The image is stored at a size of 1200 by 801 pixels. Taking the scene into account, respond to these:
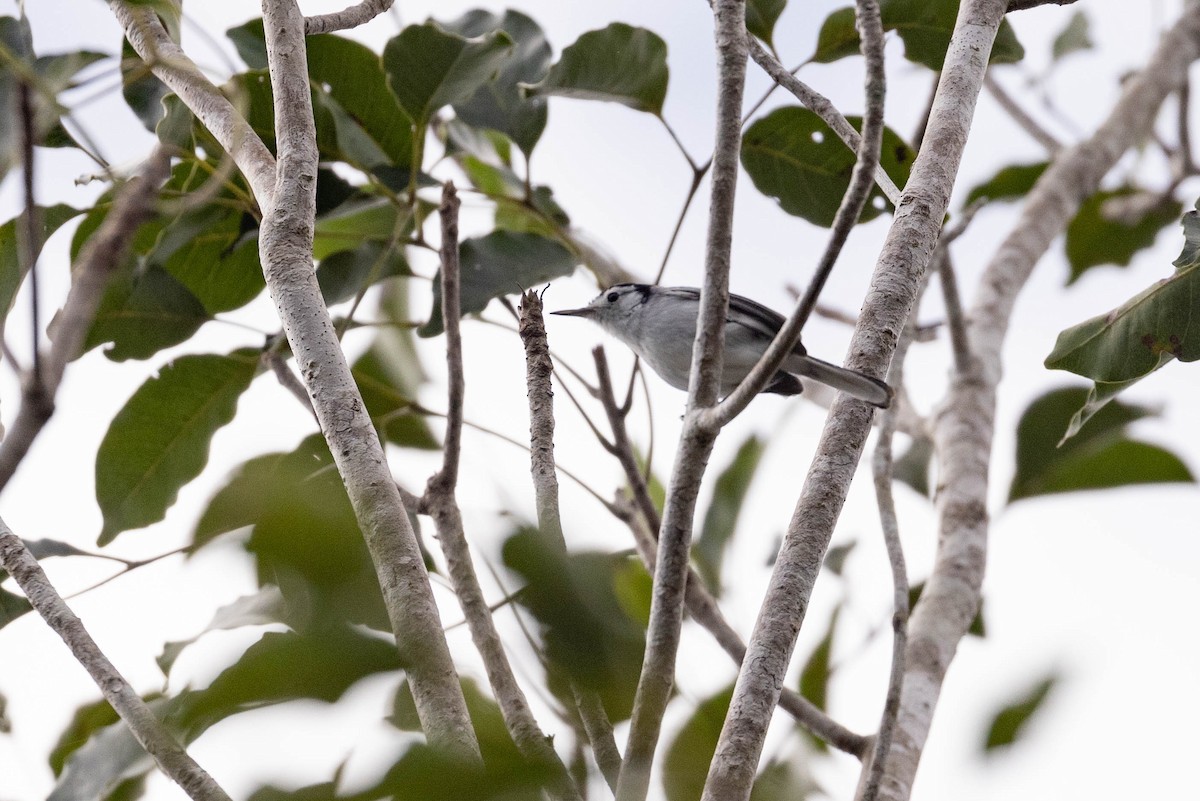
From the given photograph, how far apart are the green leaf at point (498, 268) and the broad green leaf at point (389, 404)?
0.47ft

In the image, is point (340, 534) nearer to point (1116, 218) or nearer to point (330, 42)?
point (330, 42)

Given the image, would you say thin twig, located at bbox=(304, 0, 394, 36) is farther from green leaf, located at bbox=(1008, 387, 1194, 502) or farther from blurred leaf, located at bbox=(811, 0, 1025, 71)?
green leaf, located at bbox=(1008, 387, 1194, 502)

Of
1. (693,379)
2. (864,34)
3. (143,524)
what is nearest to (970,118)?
(864,34)

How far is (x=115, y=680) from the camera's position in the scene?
1.15m

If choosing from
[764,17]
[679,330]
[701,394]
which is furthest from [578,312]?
[701,394]

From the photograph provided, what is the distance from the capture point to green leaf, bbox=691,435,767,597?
248cm

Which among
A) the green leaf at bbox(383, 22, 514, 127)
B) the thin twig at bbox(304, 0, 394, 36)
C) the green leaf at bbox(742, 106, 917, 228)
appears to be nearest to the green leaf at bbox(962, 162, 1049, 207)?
the green leaf at bbox(742, 106, 917, 228)

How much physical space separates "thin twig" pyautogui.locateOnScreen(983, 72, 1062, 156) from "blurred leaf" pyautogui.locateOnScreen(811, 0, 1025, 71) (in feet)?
6.15

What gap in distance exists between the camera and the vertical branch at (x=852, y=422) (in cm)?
111

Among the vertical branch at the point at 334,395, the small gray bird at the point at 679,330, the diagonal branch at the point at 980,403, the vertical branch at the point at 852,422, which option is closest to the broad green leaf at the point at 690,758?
the vertical branch at the point at 852,422

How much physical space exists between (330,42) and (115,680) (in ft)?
4.81

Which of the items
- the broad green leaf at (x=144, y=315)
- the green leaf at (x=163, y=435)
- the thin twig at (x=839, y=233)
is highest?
the broad green leaf at (x=144, y=315)

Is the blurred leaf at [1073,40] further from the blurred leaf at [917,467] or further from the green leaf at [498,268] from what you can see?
the green leaf at [498,268]

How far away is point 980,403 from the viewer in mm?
2766
